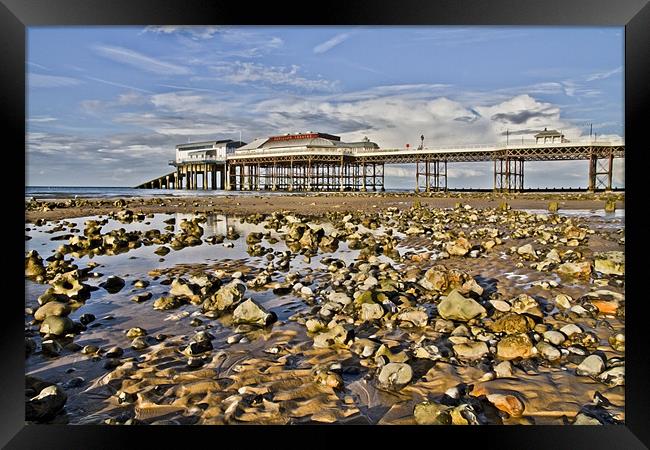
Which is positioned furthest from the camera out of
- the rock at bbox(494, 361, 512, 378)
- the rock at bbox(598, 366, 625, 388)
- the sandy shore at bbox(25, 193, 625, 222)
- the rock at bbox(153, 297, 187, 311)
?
the sandy shore at bbox(25, 193, 625, 222)

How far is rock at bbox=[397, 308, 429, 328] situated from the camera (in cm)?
379

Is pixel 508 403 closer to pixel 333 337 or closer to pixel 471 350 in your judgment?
pixel 471 350

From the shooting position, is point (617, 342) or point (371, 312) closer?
point (617, 342)

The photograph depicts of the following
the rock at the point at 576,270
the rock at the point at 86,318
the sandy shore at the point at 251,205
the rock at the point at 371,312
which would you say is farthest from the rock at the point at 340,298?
the sandy shore at the point at 251,205

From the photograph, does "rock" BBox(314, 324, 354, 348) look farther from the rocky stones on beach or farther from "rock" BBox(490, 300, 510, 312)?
the rocky stones on beach

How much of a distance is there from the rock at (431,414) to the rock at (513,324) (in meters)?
1.37

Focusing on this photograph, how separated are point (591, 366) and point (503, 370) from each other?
2.07ft

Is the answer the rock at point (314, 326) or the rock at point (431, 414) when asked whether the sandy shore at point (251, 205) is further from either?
the rock at point (431, 414)

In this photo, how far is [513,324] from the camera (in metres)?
3.51

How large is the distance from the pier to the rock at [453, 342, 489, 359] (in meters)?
39.7

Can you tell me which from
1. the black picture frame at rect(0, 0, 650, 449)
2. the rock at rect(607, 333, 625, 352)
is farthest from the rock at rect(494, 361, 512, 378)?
the rock at rect(607, 333, 625, 352)

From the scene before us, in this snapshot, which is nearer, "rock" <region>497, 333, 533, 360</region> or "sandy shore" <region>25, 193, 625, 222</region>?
"rock" <region>497, 333, 533, 360</region>

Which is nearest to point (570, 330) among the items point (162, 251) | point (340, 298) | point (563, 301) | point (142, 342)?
point (563, 301)
